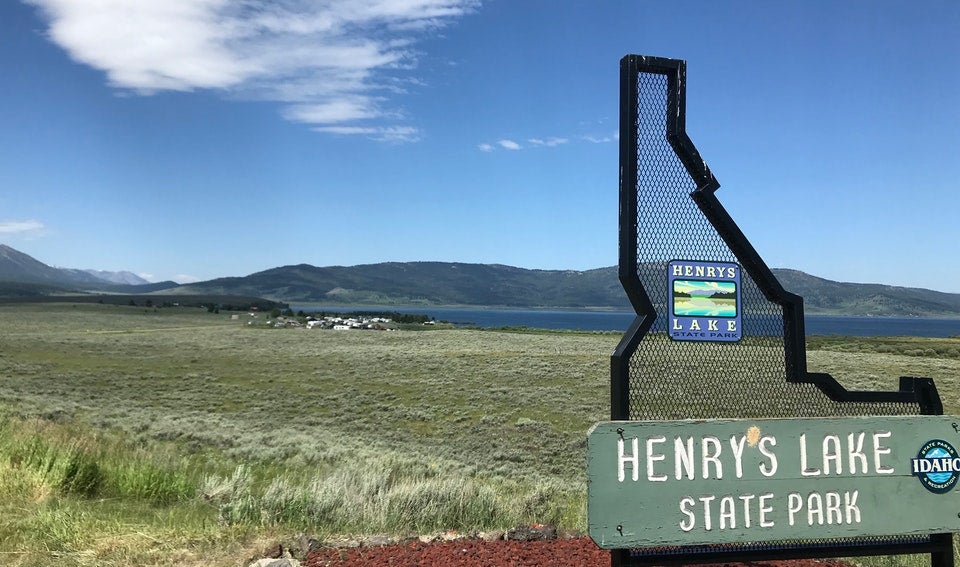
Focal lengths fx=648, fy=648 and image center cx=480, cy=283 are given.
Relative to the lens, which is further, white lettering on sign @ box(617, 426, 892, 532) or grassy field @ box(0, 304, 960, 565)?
grassy field @ box(0, 304, 960, 565)

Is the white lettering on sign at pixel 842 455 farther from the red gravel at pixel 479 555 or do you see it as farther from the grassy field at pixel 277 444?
the grassy field at pixel 277 444

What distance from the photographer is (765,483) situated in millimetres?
3949

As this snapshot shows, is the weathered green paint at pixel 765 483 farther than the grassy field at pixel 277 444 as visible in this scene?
No

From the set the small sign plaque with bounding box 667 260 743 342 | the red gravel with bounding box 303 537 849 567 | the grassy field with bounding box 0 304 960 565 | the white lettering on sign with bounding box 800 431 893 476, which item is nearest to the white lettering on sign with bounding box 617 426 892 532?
the white lettering on sign with bounding box 800 431 893 476

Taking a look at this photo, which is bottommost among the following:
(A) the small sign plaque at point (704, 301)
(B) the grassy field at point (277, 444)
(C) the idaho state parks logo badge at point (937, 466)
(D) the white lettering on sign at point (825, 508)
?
(B) the grassy field at point (277, 444)

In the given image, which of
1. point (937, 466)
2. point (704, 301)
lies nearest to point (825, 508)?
point (937, 466)

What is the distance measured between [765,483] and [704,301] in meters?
1.16

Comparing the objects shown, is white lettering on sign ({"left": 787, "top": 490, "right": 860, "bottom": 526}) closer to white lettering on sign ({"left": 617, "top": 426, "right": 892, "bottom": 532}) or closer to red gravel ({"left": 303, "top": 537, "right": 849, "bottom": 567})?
white lettering on sign ({"left": 617, "top": 426, "right": 892, "bottom": 532})

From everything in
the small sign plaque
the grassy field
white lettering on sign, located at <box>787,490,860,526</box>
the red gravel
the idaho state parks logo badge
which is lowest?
the grassy field

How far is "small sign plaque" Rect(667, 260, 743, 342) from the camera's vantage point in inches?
159

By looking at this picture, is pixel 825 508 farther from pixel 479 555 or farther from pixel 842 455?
pixel 479 555

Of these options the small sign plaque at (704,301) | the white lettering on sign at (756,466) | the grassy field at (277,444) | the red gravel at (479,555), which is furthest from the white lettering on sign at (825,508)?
the grassy field at (277,444)

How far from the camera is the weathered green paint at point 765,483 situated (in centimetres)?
379

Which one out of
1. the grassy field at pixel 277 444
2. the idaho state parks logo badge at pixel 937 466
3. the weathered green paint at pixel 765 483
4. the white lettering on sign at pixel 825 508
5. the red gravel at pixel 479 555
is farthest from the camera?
the grassy field at pixel 277 444
